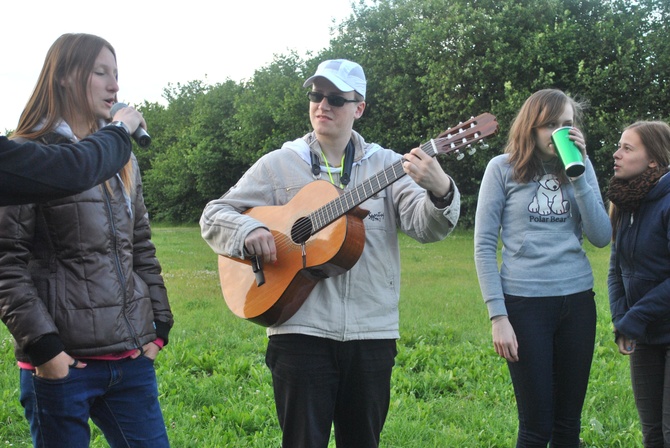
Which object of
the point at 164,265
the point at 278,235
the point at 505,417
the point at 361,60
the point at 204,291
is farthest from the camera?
the point at 361,60

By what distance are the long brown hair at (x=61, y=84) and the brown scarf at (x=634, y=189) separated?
8.75ft

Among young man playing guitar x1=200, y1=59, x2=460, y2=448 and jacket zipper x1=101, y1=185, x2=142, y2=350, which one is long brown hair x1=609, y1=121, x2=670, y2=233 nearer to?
young man playing guitar x1=200, y1=59, x2=460, y2=448

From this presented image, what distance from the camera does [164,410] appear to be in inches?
183

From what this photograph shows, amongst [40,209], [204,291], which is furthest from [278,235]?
[204,291]

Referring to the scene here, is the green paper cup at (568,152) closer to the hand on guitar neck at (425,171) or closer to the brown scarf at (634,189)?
the brown scarf at (634,189)

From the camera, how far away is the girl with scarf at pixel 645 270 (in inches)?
128

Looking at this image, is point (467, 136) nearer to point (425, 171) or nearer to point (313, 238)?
point (425, 171)

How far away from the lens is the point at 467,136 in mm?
2908

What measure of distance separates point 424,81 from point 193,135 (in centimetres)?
1827

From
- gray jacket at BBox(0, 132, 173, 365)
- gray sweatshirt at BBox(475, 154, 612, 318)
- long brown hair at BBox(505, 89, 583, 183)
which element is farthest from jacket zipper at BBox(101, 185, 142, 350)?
long brown hair at BBox(505, 89, 583, 183)

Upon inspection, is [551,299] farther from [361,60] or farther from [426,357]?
[361,60]

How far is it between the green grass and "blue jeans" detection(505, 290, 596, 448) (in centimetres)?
106

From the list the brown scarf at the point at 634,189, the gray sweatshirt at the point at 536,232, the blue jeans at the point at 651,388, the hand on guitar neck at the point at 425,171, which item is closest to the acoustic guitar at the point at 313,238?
the hand on guitar neck at the point at 425,171

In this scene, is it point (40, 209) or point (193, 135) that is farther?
point (193, 135)
